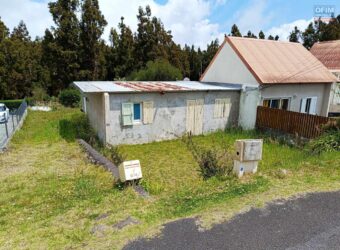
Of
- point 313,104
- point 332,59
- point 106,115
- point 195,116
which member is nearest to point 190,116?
point 195,116

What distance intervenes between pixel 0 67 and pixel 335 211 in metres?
29.8

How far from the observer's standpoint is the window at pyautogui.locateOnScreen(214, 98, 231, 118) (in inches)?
543

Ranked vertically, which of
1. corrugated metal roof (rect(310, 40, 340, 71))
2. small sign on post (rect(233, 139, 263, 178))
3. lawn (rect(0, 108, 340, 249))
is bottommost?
lawn (rect(0, 108, 340, 249))

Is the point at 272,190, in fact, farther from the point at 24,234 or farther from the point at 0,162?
the point at 0,162

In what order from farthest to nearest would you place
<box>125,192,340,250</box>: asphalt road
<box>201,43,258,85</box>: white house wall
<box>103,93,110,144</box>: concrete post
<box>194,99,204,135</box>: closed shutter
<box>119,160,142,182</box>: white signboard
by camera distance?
1. <box>201,43,258,85</box>: white house wall
2. <box>194,99,204,135</box>: closed shutter
3. <box>103,93,110,144</box>: concrete post
4. <box>119,160,142,182</box>: white signboard
5. <box>125,192,340,250</box>: asphalt road

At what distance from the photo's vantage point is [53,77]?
2833 cm

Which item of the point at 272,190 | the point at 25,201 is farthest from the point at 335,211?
the point at 25,201

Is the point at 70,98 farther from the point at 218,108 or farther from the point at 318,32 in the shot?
the point at 318,32

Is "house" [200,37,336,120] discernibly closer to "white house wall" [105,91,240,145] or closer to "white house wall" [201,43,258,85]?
"white house wall" [201,43,258,85]

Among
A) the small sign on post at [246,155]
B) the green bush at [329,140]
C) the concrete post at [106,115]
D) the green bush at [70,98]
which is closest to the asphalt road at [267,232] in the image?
the small sign on post at [246,155]

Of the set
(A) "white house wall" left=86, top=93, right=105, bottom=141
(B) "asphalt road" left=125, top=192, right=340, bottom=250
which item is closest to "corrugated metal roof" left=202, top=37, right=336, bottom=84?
(A) "white house wall" left=86, top=93, right=105, bottom=141

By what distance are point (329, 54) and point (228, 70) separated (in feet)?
40.3

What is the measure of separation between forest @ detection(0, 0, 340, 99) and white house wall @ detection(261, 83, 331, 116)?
12331mm

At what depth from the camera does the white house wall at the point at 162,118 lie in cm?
1133
